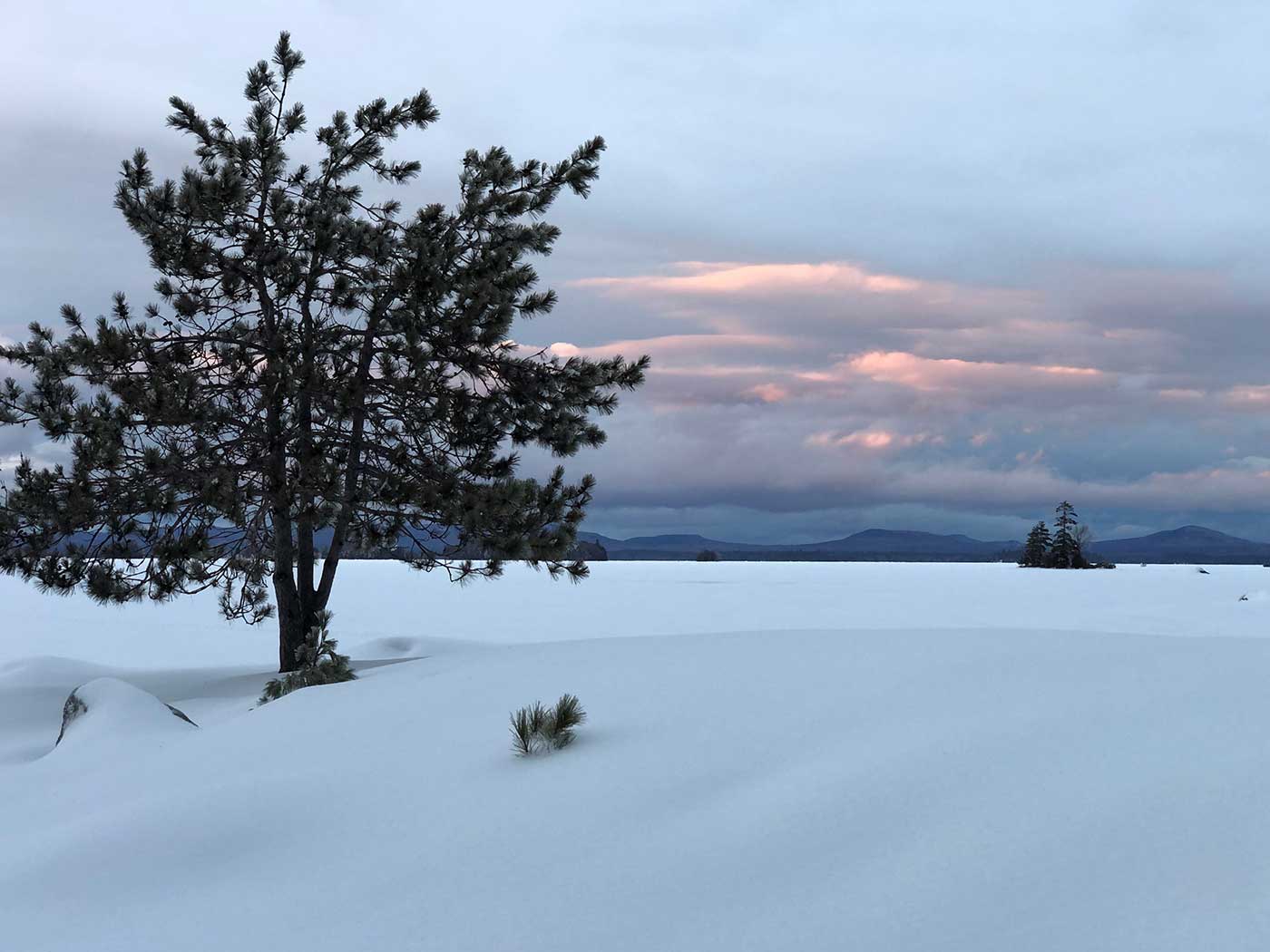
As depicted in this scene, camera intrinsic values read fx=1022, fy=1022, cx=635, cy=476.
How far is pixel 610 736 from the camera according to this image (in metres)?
5.42

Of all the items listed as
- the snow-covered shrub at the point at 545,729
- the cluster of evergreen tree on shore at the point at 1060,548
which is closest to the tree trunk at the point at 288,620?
the snow-covered shrub at the point at 545,729

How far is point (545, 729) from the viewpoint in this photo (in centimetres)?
533

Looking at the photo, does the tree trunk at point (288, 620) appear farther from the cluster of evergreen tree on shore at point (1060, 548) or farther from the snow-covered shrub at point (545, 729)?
the cluster of evergreen tree on shore at point (1060, 548)

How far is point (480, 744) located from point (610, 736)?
2.40ft

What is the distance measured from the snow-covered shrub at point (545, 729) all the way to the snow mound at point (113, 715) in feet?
11.4

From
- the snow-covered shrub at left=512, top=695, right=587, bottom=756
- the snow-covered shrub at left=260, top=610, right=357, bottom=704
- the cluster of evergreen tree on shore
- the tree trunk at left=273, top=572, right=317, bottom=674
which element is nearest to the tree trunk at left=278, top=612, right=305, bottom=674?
the tree trunk at left=273, top=572, right=317, bottom=674

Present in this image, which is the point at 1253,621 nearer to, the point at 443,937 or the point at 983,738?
the point at 983,738

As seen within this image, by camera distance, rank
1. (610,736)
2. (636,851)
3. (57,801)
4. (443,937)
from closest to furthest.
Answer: (443,937), (636,851), (610,736), (57,801)

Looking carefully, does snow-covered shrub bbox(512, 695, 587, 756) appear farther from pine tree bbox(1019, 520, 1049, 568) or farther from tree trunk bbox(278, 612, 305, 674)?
pine tree bbox(1019, 520, 1049, 568)

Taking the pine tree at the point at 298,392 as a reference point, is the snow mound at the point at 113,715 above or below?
below

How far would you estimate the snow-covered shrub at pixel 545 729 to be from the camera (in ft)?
17.4

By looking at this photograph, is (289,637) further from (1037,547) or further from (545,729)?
(1037,547)

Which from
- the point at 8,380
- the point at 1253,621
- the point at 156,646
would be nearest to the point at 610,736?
the point at 8,380

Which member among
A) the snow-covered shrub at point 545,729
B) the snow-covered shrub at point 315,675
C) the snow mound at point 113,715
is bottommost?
the snow mound at point 113,715
